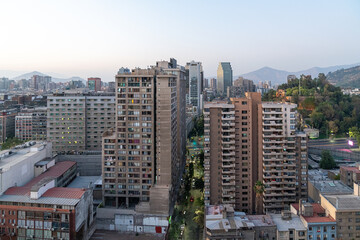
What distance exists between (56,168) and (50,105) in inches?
590

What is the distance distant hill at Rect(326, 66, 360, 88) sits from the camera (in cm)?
14146

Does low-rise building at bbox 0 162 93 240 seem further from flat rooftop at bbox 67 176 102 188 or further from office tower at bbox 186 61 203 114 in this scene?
office tower at bbox 186 61 203 114

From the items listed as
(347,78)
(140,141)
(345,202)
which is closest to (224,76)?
(347,78)

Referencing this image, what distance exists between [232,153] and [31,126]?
41717 mm

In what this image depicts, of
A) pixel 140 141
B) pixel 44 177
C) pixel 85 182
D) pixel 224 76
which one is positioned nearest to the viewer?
pixel 44 177

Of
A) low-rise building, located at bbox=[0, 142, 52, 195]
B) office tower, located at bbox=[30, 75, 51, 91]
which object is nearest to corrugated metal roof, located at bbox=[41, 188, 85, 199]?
low-rise building, located at bbox=[0, 142, 52, 195]

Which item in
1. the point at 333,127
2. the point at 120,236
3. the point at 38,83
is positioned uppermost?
the point at 38,83

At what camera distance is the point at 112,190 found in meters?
27.2

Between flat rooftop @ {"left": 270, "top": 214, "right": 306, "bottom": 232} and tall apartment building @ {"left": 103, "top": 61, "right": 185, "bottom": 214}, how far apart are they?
31.2 feet

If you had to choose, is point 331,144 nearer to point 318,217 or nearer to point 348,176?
point 348,176

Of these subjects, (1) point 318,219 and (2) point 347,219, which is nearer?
Answer: (2) point 347,219

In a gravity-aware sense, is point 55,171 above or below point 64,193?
above

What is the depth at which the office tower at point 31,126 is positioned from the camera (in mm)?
54156

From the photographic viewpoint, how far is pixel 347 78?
156125 mm
